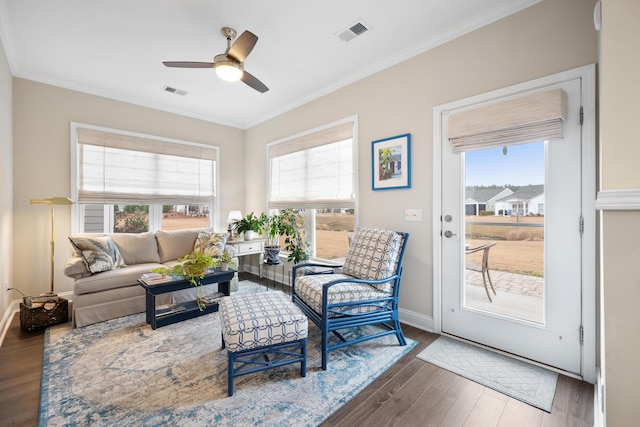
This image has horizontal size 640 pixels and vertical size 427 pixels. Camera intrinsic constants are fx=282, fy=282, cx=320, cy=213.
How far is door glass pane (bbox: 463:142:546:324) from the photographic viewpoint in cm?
218

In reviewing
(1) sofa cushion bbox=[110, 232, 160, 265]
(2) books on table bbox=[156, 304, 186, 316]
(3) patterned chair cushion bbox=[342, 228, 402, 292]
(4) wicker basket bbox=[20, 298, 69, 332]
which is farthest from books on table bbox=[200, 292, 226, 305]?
(3) patterned chair cushion bbox=[342, 228, 402, 292]

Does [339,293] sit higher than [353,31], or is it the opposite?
[353,31]

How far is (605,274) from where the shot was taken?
121cm

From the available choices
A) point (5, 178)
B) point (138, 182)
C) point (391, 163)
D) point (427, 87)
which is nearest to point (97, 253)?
point (5, 178)

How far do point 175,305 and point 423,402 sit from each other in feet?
8.44

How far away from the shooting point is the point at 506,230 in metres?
2.33

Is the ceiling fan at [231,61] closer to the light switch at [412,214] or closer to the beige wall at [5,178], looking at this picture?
the beige wall at [5,178]

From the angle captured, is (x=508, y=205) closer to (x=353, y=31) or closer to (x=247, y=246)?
(x=353, y=31)

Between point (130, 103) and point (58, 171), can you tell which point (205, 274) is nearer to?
point (58, 171)

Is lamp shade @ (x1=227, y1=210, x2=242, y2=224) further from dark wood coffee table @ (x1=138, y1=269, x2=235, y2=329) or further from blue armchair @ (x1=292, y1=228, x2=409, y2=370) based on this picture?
blue armchair @ (x1=292, y1=228, x2=409, y2=370)

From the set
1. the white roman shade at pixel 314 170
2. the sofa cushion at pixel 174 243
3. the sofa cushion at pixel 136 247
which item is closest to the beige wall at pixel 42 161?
the sofa cushion at pixel 136 247

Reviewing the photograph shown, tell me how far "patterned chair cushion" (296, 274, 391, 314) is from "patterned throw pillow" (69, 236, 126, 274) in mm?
2235

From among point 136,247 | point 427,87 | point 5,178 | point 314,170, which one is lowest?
point 136,247

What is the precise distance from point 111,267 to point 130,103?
95.9 inches
